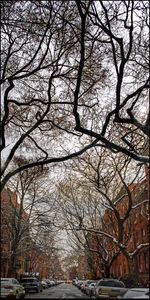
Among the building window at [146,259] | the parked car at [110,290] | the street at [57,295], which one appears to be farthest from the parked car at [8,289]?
the building window at [146,259]

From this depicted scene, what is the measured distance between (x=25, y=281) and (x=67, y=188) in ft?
40.1

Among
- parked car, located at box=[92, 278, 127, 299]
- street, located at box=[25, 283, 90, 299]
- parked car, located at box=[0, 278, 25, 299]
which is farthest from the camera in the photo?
parked car, located at box=[0, 278, 25, 299]

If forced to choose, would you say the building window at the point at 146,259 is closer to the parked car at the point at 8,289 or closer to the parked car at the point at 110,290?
the parked car at the point at 110,290

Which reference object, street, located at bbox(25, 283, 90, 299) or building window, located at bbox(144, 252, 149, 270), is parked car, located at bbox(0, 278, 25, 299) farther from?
building window, located at bbox(144, 252, 149, 270)

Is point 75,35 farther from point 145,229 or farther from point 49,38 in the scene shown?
point 145,229

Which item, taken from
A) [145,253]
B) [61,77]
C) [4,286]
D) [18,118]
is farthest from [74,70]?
[145,253]

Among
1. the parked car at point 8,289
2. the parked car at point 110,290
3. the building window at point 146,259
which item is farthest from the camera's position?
the building window at point 146,259

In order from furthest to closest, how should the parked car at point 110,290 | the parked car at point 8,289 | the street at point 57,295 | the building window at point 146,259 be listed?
the building window at point 146,259 → the parked car at point 8,289 → the parked car at point 110,290 → the street at point 57,295

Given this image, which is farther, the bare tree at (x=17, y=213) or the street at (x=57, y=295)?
the bare tree at (x=17, y=213)

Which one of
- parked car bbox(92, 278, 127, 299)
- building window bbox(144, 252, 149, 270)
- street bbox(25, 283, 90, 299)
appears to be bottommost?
street bbox(25, 283, 90, 299)

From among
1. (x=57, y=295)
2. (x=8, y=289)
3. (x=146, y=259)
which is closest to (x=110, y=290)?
(x=8, y=289)

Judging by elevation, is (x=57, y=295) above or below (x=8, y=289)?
below

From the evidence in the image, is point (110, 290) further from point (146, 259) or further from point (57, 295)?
point (146, 259)

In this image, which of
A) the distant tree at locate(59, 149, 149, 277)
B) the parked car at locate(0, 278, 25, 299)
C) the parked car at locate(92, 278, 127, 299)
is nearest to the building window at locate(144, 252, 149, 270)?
the distant tree at locate(59, 149, 149, 277)
